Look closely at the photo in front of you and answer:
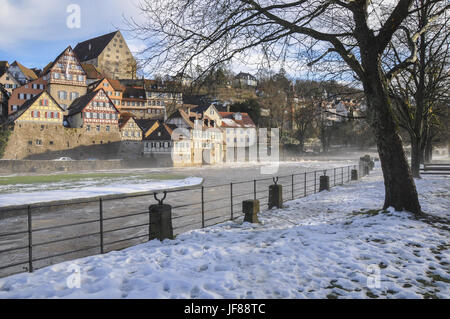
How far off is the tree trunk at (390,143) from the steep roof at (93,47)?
113 m

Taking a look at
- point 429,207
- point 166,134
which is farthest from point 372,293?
point 166,134

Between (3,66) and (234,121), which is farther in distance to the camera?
(234,121)

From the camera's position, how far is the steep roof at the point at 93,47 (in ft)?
355

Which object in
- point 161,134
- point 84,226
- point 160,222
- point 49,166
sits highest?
point 161,134

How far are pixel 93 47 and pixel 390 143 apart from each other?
12138 centimetres

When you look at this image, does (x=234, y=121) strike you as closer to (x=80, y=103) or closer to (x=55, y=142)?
(x=80, y=103)

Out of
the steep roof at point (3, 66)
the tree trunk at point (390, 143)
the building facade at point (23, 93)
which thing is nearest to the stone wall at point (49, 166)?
the building facade at point (23, 93)

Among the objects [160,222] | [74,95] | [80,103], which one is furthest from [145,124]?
[160,222]

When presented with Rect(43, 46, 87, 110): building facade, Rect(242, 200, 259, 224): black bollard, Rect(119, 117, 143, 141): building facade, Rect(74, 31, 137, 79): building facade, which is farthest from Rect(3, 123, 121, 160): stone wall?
Rect(242, 200, 259, 224): black bollard

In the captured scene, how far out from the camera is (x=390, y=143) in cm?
910

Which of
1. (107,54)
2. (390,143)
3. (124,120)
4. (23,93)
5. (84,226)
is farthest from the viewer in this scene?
(107,54)

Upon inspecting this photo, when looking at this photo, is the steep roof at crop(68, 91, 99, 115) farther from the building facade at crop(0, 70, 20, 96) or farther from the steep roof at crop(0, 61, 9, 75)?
the steep roof at crop(0, 61, 9, 75)

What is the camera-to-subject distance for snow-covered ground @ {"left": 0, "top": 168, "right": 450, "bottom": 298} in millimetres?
4402

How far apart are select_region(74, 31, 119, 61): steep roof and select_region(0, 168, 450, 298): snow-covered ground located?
114720 mm
